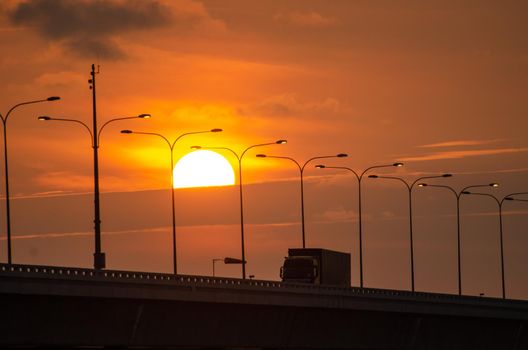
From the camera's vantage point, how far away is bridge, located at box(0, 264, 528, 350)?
8569 centimetres

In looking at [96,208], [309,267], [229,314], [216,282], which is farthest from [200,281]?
[309,267]

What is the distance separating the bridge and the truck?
2069 millimetres

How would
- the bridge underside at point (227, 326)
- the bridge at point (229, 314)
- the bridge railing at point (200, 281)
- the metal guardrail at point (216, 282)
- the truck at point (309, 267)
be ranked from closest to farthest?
1. the bridge railing at point (200, 281)
2. the metal guardrail at point (216, 282)
3. the bridge at point (229, 314)
4. the bridge underside at point (227, 326)
5. the truck at point (309, 267)

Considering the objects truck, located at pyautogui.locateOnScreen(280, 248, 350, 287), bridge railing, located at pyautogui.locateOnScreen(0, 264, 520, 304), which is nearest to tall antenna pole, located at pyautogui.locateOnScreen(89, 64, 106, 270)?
bridge railing, located at pyautogui.locateOnScreen(0, 264, 520, 304)

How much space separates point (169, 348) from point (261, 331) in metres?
11.5

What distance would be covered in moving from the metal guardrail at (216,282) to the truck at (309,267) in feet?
6.20

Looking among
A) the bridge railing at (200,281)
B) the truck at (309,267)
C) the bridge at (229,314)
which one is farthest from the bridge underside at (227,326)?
the truck at (309,267)

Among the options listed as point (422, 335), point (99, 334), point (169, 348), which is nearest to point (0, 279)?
point (99, 334)

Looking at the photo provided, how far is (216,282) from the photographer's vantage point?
341 feet

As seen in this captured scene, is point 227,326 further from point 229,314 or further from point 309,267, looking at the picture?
point 309,267

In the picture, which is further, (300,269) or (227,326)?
(300,269)

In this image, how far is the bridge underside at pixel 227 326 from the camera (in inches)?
3398

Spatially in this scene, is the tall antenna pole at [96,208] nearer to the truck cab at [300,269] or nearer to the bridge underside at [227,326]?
the bridge underside at [227,326]

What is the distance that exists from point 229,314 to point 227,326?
2.75 feet
